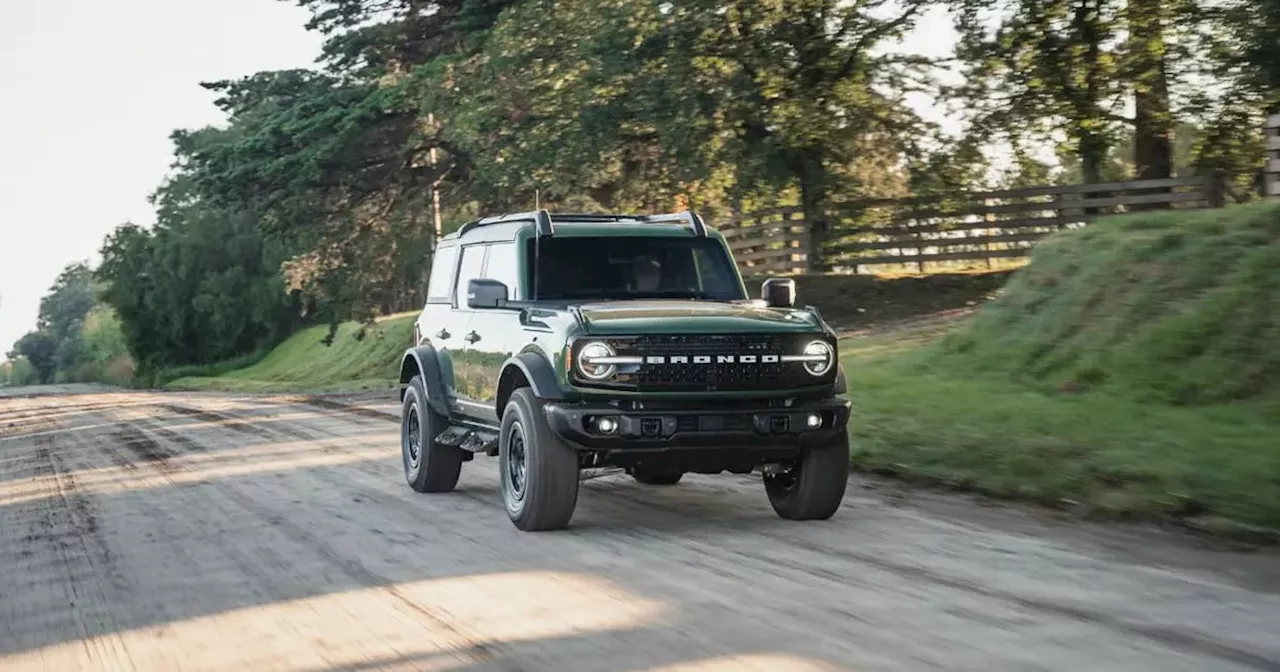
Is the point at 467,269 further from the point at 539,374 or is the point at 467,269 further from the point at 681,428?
the point at 681,428

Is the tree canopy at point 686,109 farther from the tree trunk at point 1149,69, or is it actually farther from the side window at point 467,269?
the side window at point 467,269

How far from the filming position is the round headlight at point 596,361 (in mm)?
9242

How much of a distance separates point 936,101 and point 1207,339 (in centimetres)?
1647

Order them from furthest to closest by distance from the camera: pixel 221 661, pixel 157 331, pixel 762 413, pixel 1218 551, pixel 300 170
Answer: pixel 157 331, pixel 300 170, pixel 762 413, pixel 1218 551, pixel 221 661

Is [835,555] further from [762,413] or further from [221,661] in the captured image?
[221,661]

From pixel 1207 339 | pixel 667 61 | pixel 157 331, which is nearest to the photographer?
pixel 1207 339

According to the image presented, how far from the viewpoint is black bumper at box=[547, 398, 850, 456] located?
920 centimetres

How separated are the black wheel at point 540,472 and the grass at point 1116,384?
3.40 m

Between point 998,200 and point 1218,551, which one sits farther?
point 998,200

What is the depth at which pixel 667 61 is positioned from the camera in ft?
Answer: 93.1

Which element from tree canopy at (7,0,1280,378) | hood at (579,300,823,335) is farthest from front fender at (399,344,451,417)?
tree canopy at (7,0,1280,378)

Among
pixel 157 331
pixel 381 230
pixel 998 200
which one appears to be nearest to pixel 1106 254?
pixel 998 200

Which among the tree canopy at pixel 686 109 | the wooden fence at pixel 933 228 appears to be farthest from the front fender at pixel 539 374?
the wooden fence at pixel 933 228

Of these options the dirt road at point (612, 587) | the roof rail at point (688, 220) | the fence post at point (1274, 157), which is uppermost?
the fence post at point (1274, 157)
